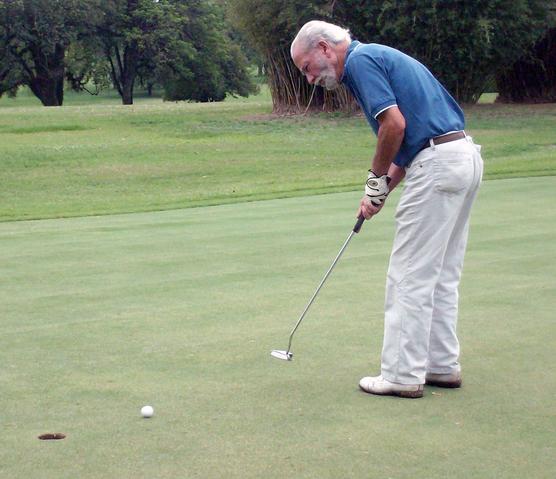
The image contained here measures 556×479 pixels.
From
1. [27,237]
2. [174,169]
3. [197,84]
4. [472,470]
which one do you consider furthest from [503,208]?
[197,84]

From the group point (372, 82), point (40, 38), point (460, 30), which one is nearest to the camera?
point (372, 82)

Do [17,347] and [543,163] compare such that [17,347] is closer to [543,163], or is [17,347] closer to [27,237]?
[27,237]

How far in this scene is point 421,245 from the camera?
15.5ft

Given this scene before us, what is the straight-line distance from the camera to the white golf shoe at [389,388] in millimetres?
4707

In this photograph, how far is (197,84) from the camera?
6675 cm

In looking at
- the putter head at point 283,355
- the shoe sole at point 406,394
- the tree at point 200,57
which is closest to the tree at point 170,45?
the tree at point 200,57

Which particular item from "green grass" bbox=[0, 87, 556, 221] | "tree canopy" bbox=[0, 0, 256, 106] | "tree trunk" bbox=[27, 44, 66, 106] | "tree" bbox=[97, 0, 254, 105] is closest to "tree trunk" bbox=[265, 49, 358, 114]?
"green grass" bbox=[0, 87, 556, 221]

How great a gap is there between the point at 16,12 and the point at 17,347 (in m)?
53.9

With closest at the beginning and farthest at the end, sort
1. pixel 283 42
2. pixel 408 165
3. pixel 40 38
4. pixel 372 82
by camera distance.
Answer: pixel 372 82 < pixel 408 165 < pixel 283 42 < pixel 40 38

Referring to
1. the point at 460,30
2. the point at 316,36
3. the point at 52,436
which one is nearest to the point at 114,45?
the point at 460,30

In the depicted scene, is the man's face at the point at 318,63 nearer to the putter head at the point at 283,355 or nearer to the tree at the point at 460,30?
the putter head at the point at 283,355

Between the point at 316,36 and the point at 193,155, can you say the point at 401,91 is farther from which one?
the point at 193,155

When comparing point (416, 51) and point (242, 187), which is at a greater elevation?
point (416, 51)

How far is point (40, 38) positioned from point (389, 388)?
5604 centimetres
